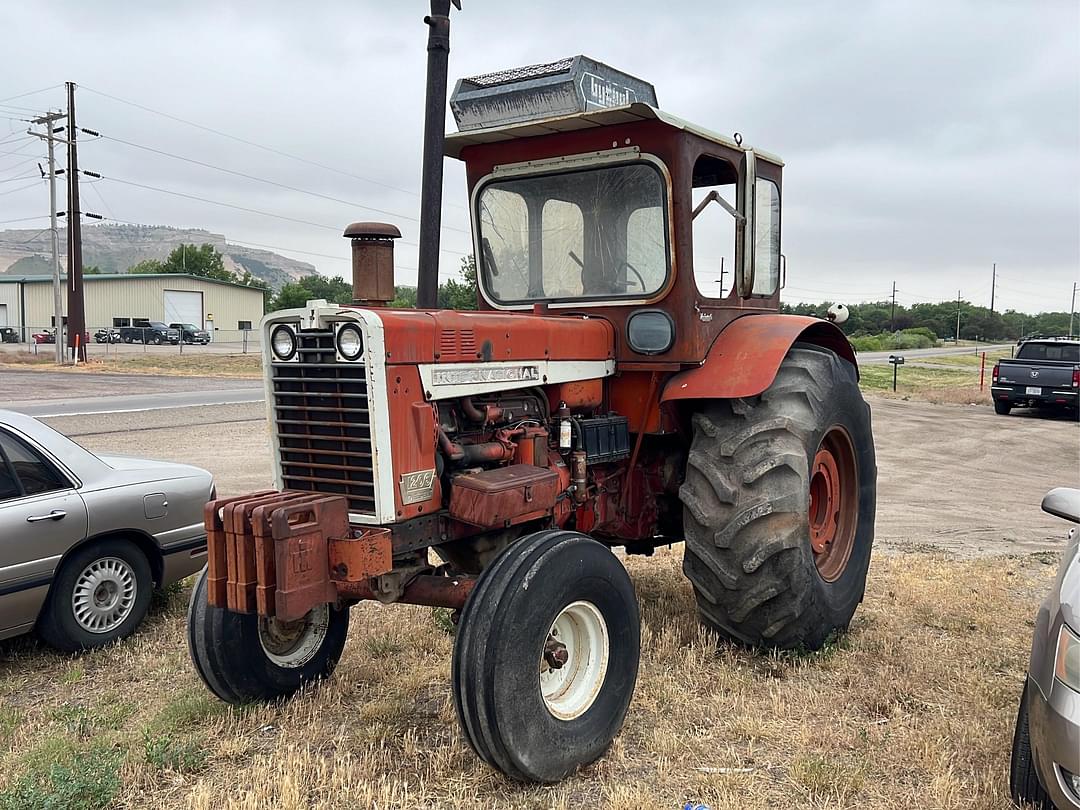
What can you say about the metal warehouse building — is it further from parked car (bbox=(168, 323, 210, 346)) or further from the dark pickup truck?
the dark pickup truck

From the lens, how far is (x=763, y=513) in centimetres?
450

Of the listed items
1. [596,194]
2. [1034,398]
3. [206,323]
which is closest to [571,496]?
Result: [596,194]

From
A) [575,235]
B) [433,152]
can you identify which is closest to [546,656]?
[575,235]

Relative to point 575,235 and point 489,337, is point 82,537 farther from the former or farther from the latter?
point 575,235

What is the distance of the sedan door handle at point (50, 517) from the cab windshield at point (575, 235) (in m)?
2.68

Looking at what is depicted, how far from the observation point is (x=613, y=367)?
16.7 ft

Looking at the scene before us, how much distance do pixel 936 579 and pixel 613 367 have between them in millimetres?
3185

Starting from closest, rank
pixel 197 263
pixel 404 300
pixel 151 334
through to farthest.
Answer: pixel 404 300 < pixel 151 334 < pixel 197 263

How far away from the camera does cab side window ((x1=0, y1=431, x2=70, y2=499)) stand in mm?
5104

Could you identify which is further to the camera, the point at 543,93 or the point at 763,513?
the point at 543,93

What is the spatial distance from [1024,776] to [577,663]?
1.73 metres

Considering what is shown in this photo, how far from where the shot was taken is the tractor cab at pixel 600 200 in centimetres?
485

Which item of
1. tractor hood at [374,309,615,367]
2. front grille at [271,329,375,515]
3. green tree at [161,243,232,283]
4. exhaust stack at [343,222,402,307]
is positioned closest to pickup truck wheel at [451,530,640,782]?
front grille at [271,329,375,515]

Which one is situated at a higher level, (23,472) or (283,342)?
(283,342)
